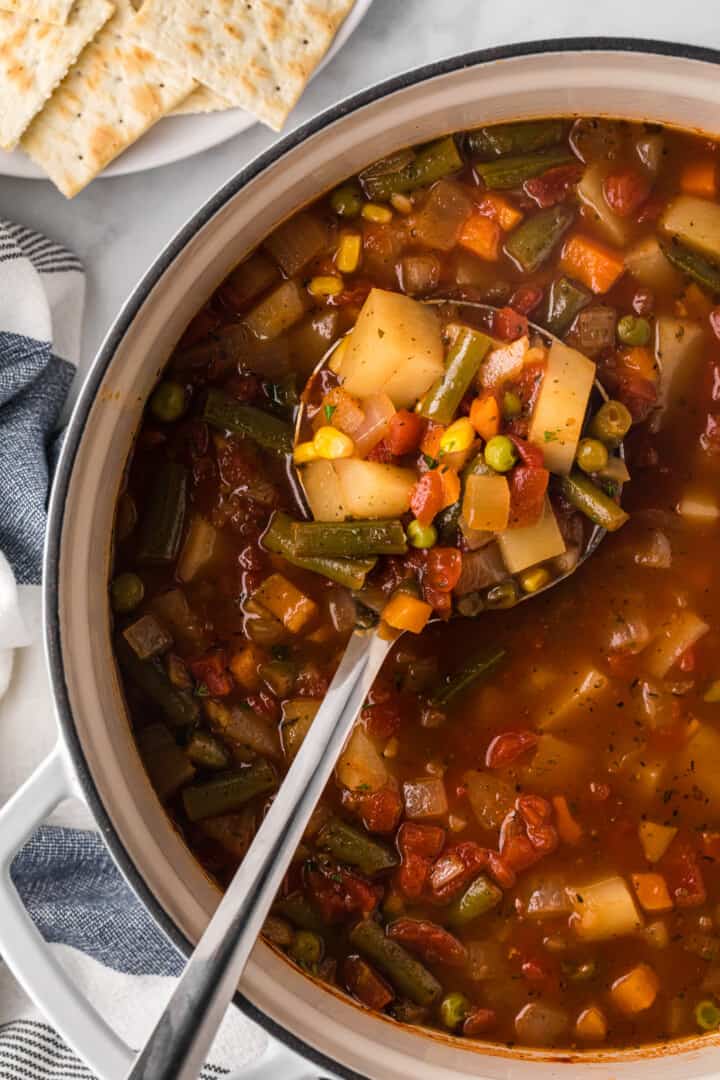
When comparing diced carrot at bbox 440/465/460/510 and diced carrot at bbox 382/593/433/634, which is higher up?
diced carrot at bbox 440/465/460/510

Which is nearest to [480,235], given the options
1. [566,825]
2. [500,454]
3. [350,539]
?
[500,454]

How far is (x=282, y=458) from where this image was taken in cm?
327

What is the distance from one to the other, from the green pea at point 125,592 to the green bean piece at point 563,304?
1.32 meters

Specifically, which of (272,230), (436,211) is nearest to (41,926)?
(272,230)

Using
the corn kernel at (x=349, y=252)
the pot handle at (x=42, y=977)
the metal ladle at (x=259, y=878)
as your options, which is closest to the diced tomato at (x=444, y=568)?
the metal ladle at (x=259, y=878)

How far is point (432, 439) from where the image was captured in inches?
122

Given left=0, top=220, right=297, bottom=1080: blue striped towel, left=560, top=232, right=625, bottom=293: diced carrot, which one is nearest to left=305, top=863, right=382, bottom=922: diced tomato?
left=0, top=220, right=297, bottom=1080: blue striped towel

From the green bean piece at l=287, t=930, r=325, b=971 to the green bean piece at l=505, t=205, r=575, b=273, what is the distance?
1954mm

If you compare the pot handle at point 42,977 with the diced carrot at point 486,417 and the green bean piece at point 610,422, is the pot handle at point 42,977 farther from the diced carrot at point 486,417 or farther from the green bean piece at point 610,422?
the green bean piece at point 610,422

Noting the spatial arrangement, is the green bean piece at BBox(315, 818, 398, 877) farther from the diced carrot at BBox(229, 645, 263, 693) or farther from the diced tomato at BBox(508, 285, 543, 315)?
the diced tomato at BBox(508, 285, 543, 315)

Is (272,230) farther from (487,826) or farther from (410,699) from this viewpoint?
(487,826)

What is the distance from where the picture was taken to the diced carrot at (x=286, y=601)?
3.25 meters

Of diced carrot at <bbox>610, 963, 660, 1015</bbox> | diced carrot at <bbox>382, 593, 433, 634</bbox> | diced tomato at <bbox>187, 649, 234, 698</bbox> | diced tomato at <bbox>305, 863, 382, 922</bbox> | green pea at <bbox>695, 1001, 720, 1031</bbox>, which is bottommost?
green pea at <bbox>695, 1001, 720, 1031</bbox>

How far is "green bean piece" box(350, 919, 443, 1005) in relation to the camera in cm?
335
